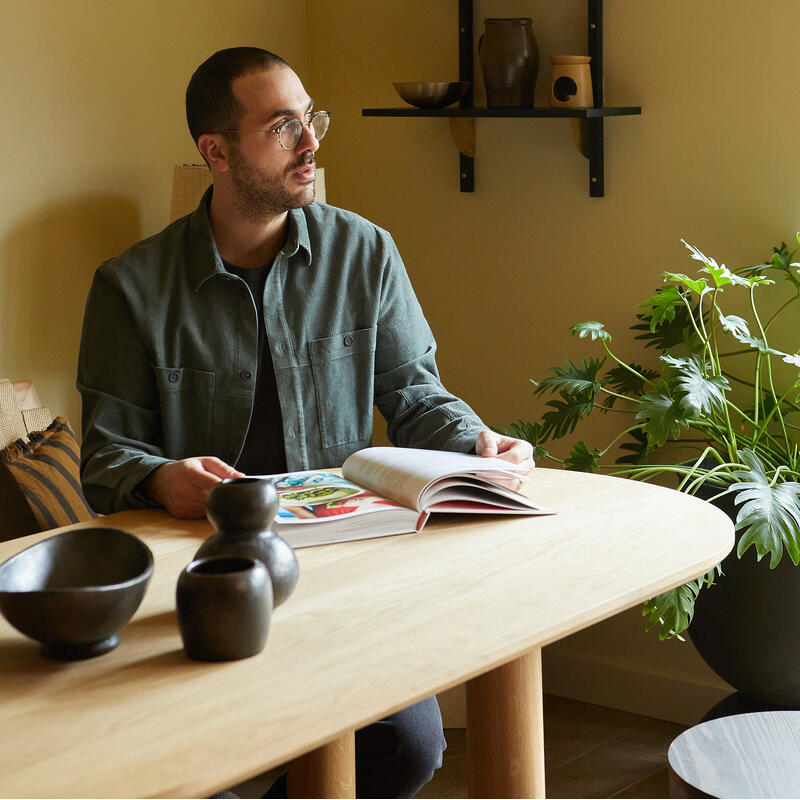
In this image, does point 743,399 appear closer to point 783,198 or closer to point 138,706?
point 783,198

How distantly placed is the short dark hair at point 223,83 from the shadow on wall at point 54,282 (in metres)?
0.89

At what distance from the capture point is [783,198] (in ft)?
7.86

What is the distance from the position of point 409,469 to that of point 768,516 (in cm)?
83

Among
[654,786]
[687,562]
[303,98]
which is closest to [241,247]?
[303,98]

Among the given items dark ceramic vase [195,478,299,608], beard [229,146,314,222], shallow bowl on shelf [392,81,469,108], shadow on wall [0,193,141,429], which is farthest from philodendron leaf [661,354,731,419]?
shadow on wall [0,193,141,429]

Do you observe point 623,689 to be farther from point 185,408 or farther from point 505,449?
point 185,408

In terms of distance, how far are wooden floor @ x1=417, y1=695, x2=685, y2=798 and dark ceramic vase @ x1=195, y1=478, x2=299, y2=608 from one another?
57.5 inches

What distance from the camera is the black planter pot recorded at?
2.18m

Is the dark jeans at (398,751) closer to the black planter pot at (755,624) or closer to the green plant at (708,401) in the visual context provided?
the green plant at (708,401)

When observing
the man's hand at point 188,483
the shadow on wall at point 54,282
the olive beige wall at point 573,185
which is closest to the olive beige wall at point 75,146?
the shadow on wall at point 54,282

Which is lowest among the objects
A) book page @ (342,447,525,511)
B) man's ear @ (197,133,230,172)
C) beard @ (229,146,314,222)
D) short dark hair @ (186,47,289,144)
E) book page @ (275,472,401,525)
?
book page @ (275,472,401,525)

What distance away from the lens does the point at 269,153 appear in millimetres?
1830

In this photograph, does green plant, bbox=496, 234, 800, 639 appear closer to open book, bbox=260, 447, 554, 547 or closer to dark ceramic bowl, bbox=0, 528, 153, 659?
open book, bbox=260, 447, 554, 547

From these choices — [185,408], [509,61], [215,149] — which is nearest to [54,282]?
[215,149]
